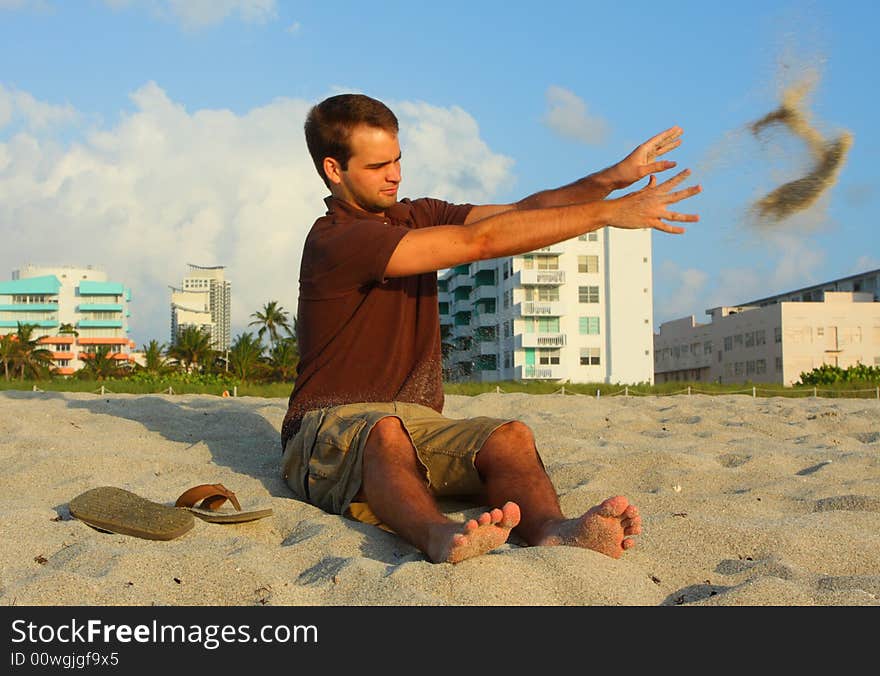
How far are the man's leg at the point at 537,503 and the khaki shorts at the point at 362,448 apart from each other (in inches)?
2.5

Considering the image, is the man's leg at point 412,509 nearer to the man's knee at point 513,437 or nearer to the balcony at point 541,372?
the man's knee at point 513,437

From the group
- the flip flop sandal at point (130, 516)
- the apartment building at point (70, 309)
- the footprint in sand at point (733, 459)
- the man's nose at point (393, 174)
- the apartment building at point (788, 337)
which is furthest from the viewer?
the apartment building at point (70, 309)

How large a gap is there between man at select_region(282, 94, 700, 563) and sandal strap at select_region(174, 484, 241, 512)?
315 millimetres

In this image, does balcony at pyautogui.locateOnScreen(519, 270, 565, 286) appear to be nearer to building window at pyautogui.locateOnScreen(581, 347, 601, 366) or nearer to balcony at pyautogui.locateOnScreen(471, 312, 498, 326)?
building window at pyautogui.locateOnScreen(581, 347, 601, 366)

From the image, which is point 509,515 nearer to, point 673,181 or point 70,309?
point 673,181

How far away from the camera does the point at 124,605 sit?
2230mm

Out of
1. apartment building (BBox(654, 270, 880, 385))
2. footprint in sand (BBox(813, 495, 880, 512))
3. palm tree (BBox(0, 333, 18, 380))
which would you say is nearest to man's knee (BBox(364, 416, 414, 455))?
footprint in sand (BBox(813, 495, 880, 512))

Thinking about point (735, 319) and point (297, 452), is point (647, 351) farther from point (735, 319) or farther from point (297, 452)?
point (297, 452)

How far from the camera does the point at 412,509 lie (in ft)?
9.18

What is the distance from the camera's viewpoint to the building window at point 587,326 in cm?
5447

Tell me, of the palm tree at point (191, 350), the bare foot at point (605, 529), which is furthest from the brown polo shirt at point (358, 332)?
the palm tree at point (191, 350)
